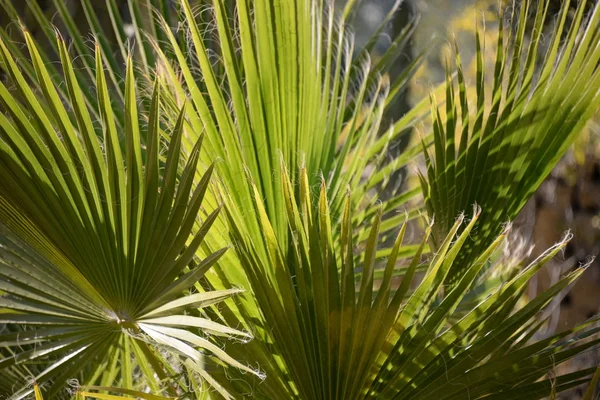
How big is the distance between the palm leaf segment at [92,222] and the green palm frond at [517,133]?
379mm

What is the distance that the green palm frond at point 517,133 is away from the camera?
81cm

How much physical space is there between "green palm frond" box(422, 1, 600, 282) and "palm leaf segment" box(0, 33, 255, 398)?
0.38 metres

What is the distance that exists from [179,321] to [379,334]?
203 mm

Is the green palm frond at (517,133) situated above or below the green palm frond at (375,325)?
above

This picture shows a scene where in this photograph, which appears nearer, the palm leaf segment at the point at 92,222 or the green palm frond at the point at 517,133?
the palm leaf segment at the point at 92,222

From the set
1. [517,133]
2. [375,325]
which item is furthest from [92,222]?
[517,133]

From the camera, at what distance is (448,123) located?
915mm

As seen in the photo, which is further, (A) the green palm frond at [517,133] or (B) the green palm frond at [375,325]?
(A) the green palm frond at [517,133]

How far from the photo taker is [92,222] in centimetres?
69

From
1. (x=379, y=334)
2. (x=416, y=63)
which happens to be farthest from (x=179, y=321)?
(x=416, y=63)

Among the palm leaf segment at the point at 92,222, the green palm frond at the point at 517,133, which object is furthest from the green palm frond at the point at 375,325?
the green palm frond at the point at 517,133

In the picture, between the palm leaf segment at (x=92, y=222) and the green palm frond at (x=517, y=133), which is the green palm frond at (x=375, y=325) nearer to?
the palm leaf segment at (x=92, y=222)

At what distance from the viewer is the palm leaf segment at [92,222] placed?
65 cm

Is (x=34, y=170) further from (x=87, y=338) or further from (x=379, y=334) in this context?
(x=379, y=334)
